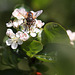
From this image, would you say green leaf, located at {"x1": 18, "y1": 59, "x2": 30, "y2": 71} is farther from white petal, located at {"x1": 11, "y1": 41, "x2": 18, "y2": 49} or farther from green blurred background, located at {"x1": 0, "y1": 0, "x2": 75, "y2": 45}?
green blurred background, located at {"x1": 0, "y1": 0, "x2": 75, "y2": 45}

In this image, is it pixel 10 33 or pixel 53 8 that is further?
pixel 53 8

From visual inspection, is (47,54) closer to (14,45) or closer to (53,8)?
(14,45)

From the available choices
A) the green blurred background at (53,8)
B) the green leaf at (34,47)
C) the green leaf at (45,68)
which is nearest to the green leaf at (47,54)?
the green leaf at (34,47)

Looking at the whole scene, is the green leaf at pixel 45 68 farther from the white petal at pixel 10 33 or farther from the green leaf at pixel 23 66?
the white petal at pixel 10 33

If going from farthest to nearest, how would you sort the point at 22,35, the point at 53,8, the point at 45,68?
the point at 53,8 → the point at 45,68 → the point at 22,35

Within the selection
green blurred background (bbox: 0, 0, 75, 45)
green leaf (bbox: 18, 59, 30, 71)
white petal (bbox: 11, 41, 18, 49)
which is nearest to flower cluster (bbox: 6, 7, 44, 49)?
white petal (bbox: 11, 41, 18, 49)

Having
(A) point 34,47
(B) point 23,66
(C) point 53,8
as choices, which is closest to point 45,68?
(B) point 23,66

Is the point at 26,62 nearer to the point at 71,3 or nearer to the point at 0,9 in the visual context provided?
the point at 0,9
